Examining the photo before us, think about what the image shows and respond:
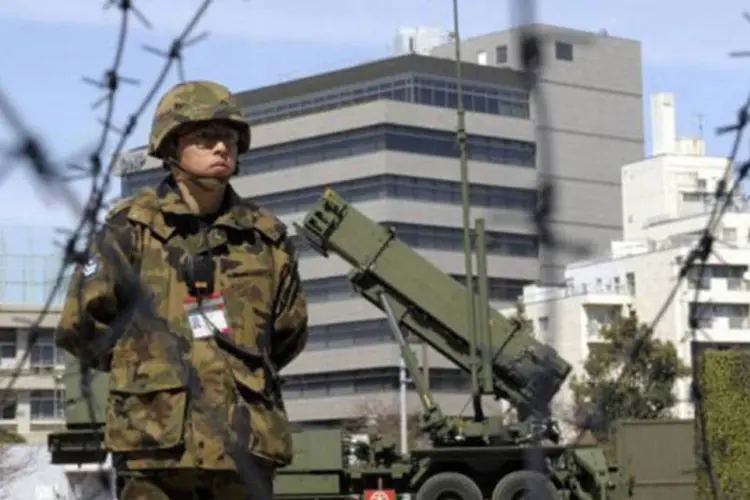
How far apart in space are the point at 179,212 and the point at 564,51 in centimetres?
166

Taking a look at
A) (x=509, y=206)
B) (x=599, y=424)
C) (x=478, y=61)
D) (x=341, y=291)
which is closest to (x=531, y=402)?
(x=599, y=424)

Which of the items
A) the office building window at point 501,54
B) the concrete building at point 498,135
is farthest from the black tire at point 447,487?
the office building window at point 501,54

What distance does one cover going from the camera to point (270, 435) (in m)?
3.29

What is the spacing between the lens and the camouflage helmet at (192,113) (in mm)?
3160

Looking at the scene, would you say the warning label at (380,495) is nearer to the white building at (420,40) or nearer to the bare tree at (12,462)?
the bare tree at (12,462)

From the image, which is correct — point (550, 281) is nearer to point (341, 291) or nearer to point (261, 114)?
point (261, 114)

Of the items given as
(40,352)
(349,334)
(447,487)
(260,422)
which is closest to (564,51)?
(260,422)

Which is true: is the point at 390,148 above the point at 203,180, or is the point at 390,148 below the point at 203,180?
above

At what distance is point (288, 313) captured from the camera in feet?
11.4

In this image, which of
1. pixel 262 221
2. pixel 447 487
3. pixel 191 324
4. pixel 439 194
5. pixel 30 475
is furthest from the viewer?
pixel 30 475

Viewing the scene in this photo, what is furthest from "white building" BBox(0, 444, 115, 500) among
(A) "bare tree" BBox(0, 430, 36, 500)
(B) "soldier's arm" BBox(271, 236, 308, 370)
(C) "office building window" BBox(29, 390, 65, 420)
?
(B) "soldier's arm" BBox(271, 236, 308, 370)

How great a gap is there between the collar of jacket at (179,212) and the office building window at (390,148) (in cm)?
20

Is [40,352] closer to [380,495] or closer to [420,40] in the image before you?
[420,40]

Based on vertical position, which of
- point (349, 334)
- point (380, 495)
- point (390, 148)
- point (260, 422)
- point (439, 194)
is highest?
point (349, 334)
